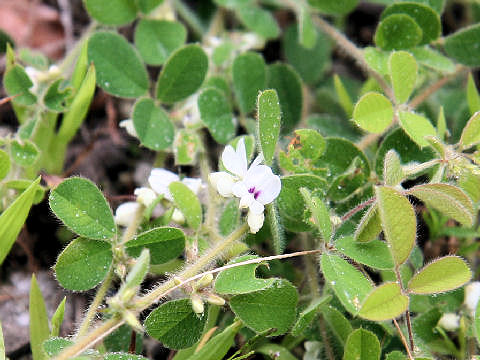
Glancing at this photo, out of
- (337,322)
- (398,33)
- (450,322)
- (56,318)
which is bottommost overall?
(450,322)

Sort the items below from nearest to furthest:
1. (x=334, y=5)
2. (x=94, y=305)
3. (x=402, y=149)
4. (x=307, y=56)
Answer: (x=94, y=305)
(x=402, y=149)
(x=334, y=5)
(x=307, y=56)

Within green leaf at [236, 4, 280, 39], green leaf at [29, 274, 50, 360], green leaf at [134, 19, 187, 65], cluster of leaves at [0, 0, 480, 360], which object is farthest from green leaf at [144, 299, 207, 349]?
green leaf at [236, 4, 280, 39]

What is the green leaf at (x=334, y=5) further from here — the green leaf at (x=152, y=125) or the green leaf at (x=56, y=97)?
the green leaf at (x=56, y=97)

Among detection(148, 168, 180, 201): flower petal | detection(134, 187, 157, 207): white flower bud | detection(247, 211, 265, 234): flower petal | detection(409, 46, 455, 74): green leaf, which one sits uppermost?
detection(409, 46, 455, 74): green leaf

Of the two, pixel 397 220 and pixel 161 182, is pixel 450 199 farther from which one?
pixel 161 182

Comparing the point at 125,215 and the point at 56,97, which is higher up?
the point at 56,97

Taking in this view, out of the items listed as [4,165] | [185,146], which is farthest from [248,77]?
[4,165]

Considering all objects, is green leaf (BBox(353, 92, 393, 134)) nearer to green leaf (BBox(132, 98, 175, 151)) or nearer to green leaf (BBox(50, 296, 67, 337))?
green leaf (BBox(132, 98, 175, 151))
